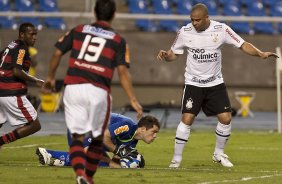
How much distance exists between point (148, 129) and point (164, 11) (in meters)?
17.2

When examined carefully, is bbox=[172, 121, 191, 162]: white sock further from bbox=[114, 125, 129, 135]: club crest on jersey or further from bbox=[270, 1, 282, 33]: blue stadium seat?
bbox=[270, 1, 282, 33]: blue stadium seat

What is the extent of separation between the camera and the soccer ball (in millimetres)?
13665

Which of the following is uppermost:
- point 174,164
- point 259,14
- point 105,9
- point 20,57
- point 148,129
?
point 105,9

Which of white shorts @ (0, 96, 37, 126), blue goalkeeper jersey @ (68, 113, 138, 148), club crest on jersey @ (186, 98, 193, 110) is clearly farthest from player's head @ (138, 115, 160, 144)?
white shorts @ (0, 96, 37, 126)

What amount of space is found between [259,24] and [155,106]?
4.57 metres

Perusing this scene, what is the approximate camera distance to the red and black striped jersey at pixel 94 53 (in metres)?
10.3

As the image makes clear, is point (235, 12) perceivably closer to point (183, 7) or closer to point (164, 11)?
point (183, 7)

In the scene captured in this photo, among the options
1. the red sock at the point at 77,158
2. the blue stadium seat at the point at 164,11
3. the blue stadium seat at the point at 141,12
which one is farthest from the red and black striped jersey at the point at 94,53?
Result: the blue stadium seat at the point at 164,11

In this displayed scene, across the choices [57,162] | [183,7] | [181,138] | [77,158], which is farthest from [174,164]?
[183,7]

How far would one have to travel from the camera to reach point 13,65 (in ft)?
46.1

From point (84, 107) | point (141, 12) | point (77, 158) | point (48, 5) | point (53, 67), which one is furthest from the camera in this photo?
point (48, 5)

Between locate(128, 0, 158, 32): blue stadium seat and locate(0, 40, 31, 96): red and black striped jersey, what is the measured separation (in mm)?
15153

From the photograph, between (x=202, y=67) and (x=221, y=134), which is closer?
(x=202, y=67)

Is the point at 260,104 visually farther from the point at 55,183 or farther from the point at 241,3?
the point at 55,183
